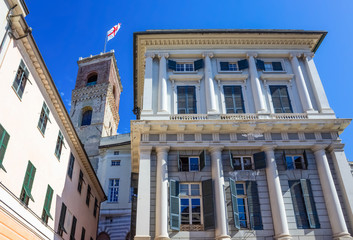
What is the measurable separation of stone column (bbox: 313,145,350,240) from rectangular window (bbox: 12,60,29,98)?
53.5 ft

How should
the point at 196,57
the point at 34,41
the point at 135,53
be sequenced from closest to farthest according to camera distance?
1. the point at 34,41
2. the point at 196,57
3. the point at 135,53

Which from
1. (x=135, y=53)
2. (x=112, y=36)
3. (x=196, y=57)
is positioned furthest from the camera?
(x=112, y=36)

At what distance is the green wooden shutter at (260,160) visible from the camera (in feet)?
58.9

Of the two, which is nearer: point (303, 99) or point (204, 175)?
point (204, 175)

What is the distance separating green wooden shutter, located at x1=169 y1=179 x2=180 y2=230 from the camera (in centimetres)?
1625

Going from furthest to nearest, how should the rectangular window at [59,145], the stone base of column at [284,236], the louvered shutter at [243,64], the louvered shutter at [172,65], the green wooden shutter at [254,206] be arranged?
the louvered shutter at [243,64] → the louvered shutter at [172,65] → the rectangular window at [59,145] → the green wooden shutter at [254,206] → the stone base of column at [284,236]

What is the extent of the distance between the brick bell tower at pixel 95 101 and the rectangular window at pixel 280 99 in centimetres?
2603

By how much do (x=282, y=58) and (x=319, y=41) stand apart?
3.21m

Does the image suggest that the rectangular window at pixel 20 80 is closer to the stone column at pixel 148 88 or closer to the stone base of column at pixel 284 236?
the stone column at pixel 148 88

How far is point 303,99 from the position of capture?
21.1 m

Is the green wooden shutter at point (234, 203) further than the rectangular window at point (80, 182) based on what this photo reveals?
No

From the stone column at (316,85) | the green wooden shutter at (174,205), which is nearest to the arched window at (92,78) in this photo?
the stone column at (316,85)

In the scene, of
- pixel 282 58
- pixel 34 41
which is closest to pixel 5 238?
pixel 34 41

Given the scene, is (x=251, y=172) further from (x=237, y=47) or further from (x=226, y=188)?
(x=237, y=47)
